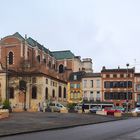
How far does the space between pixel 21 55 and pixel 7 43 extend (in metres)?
6.67

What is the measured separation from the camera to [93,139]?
2055cm

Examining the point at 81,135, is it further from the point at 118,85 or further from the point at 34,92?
the point at 118,85

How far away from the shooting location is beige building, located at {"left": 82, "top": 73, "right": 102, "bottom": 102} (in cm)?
11719

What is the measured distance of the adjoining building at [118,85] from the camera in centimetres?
11362

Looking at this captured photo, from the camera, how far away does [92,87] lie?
118 metres

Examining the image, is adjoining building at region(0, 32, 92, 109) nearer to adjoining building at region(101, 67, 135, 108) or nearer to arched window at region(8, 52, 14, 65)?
arched window at region(8, 52, 14, 65)

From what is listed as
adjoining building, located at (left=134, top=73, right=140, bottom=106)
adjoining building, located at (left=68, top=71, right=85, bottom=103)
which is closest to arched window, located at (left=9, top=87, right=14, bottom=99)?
adjoining building, located at (left=68, top=71, right=85, bottom=103)

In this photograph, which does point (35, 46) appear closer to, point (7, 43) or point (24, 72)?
point (7, 43)

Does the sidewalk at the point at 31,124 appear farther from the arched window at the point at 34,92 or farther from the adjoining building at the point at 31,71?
the arched window at the point at 34,92

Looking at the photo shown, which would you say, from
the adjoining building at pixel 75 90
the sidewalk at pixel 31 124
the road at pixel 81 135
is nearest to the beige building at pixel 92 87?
the adjoining building at pixel 75 90

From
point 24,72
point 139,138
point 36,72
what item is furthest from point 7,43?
point 139,138

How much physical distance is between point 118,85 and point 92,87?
791 cm

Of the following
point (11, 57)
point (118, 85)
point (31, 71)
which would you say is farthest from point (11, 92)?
point (118, 85)

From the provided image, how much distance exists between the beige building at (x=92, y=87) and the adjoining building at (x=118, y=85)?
1.47 meters
